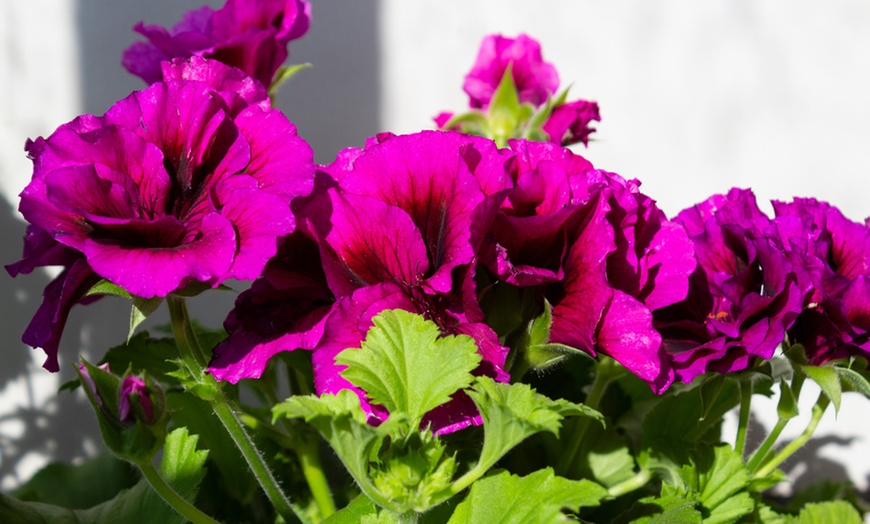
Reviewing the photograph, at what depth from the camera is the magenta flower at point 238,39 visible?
67 centimetres

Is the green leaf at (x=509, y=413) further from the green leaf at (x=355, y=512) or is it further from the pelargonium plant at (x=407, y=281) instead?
the green leaf at (x=355, y=512)

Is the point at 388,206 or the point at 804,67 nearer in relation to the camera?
the point at 388,206

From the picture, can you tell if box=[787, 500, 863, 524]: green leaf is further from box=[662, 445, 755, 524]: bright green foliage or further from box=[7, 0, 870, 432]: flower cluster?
box=[7, 0, 870, 432]: flower cluster

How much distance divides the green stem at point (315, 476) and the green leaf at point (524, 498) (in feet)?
0.67

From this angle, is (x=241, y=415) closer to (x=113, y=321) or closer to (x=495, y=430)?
(x=495, y=430)

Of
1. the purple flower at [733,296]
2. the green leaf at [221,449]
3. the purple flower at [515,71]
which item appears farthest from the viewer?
the purple flower at [515,71]

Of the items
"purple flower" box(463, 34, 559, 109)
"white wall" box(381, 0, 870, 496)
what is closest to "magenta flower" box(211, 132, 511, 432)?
"purple flower" box(463, 34, 559, 109)

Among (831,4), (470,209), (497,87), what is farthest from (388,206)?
(831,4)

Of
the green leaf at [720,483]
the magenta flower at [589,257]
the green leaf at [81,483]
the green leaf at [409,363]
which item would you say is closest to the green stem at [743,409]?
the green leaf at [720,483]

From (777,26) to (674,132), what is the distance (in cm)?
19

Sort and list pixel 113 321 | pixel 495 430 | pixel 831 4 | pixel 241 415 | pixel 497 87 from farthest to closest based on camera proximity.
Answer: pixel 831 4 → pixel 113 321 → pixel 497 87 → pixel 241 415 → pixel 495 430

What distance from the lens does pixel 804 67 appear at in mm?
1179

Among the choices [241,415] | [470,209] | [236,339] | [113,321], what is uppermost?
[470,209]

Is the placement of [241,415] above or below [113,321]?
above
